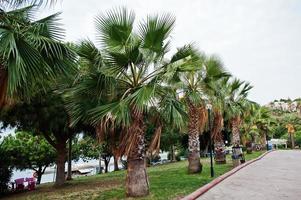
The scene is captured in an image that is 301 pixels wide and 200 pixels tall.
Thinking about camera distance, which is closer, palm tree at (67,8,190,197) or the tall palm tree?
palm tree at (67,8,190,197)

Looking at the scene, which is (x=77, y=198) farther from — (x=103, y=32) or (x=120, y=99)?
(x=103, y=32)

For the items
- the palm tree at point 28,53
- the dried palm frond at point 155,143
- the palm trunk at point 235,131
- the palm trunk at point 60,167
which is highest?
the palm tree at point 28,53

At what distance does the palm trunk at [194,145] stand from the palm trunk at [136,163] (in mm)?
6646

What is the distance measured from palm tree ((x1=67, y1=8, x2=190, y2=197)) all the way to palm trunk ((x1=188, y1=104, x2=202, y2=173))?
6.48 meters

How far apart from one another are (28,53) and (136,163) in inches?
209

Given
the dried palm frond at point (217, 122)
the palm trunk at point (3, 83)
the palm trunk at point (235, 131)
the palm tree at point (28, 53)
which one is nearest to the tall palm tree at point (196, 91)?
the dried palm frond at point (217, 122)

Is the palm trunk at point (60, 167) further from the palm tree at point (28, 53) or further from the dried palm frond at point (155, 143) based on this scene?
the palm tree at point (28, 53)

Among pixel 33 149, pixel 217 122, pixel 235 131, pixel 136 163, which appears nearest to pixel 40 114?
pixel 136 163

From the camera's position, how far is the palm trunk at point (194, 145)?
1678 cm

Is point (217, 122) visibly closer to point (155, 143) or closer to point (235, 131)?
point (235, 131)

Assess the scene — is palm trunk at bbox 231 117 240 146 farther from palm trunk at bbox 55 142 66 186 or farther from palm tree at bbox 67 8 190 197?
palm tree at bbox 67 8 190 197

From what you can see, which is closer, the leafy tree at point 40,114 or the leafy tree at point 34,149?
the leafy tree at point 40,114

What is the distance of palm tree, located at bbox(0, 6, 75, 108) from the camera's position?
616cm

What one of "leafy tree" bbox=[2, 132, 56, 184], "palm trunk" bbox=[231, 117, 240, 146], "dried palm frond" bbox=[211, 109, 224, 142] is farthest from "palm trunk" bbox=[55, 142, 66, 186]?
"palm trunk" bbox=[231, 117, 240, 146]
